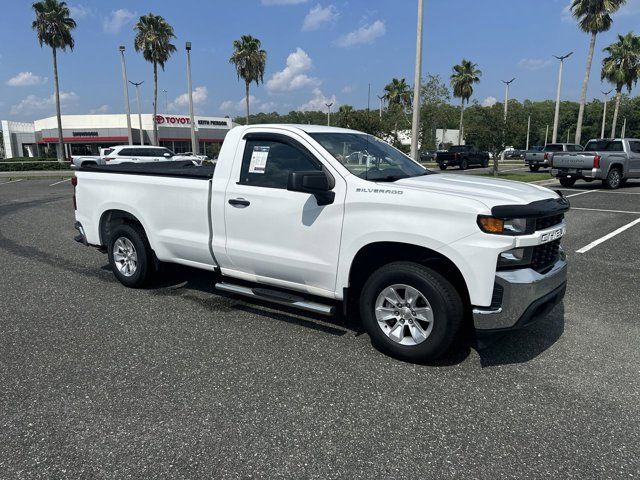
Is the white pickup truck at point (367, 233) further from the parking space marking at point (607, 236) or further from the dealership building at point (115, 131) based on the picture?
the dealership building at point (115, 131)

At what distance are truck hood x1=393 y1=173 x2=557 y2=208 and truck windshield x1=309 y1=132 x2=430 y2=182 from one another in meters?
0.24

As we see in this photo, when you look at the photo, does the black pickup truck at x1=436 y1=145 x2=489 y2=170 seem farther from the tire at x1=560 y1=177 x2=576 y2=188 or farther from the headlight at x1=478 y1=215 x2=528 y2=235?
the headlight at x1=478 y1=215 x2=528 y2=235

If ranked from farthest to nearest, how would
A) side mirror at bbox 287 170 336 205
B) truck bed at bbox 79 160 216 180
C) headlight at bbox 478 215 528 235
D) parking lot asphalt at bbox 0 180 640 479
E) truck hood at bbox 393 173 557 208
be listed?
truck bed at bbox 79 160 216 180
side mirror at bbox 287 170 336 205
truck hood at bbox 393 173 557 208
headlight at bbox 478 215 528 235
parking lot asphalt at bbox 0 180 640 479

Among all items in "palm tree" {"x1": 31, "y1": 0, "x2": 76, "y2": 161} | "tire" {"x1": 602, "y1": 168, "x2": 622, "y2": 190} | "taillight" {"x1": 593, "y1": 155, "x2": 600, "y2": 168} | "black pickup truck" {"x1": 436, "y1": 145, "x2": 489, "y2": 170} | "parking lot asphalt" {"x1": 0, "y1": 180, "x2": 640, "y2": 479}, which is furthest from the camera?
"palm tree" {"x1": 31, "y1": 0, "x2": 76, "y2": 161}

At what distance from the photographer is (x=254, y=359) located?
13.2 ft

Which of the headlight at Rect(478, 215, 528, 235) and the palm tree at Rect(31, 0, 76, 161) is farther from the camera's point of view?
the palm tree at Rect(31, 0, 76, 161)

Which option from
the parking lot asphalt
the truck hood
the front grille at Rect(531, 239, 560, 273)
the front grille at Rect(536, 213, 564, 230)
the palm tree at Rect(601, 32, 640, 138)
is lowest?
the parking lot asphalt

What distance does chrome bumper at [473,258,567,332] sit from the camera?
137 inches

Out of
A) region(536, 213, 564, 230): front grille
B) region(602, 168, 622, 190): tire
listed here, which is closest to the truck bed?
region(536, 213, 564, 230): front grille

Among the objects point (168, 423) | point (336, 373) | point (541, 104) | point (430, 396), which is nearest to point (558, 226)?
point (430, 396)

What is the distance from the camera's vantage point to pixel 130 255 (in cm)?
583

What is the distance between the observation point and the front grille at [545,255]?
3693 mm

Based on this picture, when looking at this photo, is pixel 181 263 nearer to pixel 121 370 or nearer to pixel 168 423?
pixel 121 370

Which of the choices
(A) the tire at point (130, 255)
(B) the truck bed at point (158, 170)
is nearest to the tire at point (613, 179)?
Answer: (B) the truck bed at point (158, 170)
